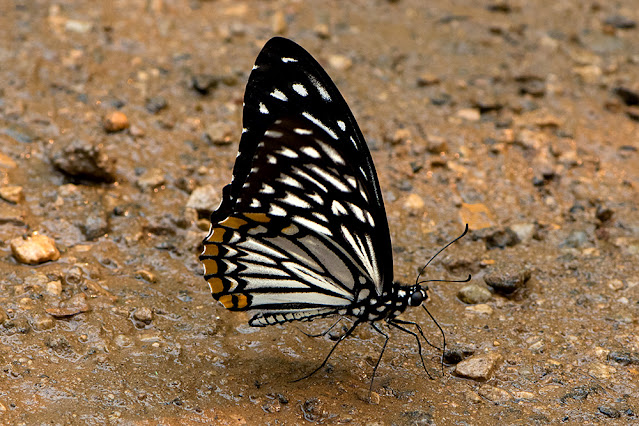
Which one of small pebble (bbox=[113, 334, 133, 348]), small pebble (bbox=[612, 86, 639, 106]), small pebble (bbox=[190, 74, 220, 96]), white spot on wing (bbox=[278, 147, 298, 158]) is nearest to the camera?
white spot on wing (bbox=[278, 147, 298, 158])

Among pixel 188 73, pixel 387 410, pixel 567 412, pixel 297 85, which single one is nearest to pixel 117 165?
pixel 188 73

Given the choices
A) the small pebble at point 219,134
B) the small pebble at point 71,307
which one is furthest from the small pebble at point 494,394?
the small pebble at point 219,134

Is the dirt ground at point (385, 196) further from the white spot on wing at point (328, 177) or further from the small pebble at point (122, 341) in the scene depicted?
the white spot on wing at point (328, 177)

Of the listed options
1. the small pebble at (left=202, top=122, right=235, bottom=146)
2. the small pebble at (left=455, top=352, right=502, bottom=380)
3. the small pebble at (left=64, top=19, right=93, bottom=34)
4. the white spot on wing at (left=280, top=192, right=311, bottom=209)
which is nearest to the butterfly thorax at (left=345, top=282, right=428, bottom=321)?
the small pebble at (left=455, top=352, right=502, bottom=380)

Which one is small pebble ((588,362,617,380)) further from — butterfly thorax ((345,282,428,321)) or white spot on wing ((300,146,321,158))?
white spot on wing ((300,146,321,158))

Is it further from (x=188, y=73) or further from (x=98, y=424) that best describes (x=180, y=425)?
(x=188, y=73)

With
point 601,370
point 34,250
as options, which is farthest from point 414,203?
point 34,250
